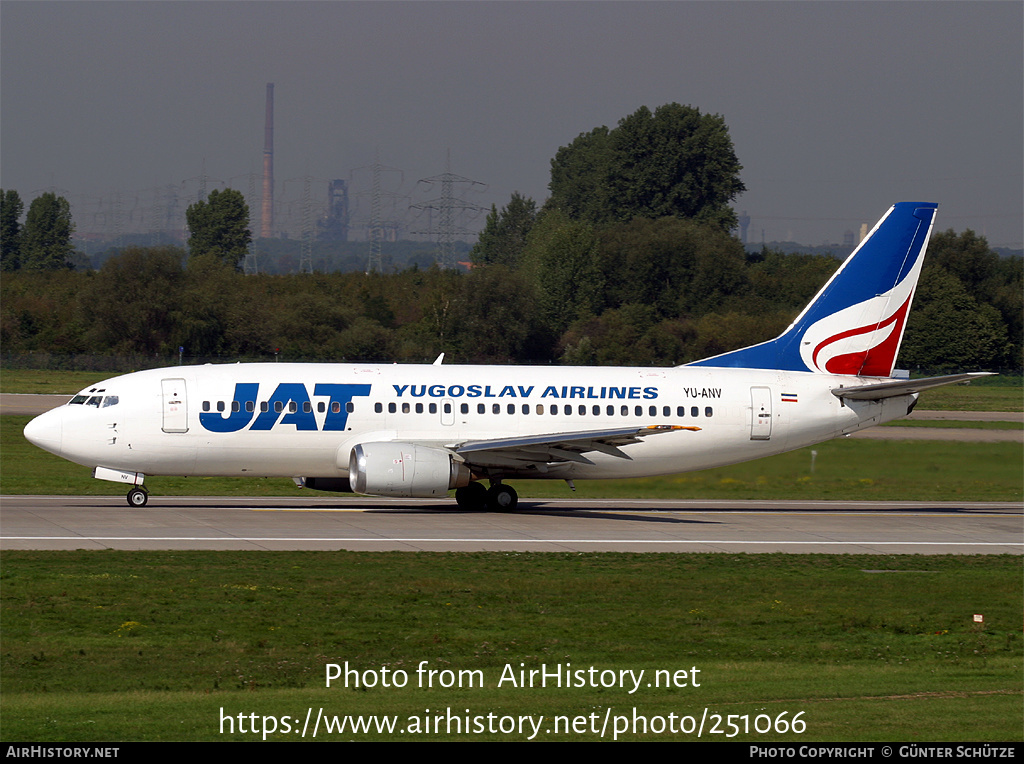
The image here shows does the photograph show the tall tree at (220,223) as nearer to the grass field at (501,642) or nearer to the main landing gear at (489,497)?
the main landing gear at (489,497)

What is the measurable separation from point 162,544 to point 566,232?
8443 centimetres

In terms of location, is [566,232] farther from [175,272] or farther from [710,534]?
[710,534]

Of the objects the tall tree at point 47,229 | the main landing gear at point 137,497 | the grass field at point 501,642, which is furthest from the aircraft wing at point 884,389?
the tall tree at point 47,229

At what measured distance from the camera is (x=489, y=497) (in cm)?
3312

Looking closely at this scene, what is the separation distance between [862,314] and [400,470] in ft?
48.6

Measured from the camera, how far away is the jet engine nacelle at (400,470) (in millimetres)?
29797

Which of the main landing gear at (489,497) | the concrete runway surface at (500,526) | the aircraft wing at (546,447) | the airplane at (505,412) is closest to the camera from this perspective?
the concrete runway surface at (500,526)

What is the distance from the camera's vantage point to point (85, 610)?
18109 mm

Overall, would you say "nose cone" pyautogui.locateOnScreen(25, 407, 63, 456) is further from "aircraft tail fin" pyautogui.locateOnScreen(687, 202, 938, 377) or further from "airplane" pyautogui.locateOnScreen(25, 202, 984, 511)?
"aircraft tail fin" pyautogui.locateOnScreen(687, 202, 938, 377)

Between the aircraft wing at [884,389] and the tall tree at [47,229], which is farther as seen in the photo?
the tall tree at [47,229]

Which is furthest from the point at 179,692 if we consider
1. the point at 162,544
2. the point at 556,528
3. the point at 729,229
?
the point at 729,229

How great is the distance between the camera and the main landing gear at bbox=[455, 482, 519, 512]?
1300 inches

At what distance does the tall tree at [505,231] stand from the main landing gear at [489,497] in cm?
13668
